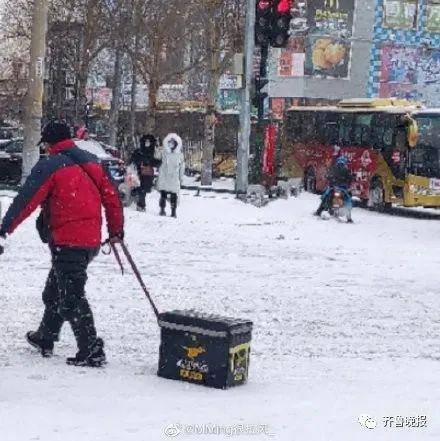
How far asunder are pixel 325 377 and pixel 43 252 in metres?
6.81

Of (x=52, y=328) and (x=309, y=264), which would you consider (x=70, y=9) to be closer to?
(x=309, y=264)

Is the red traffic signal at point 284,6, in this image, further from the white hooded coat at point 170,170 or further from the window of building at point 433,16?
the window of building at point 433,16

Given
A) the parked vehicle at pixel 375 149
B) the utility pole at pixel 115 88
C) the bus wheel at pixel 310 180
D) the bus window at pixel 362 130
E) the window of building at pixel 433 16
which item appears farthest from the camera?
the window of building at pixel 433 16

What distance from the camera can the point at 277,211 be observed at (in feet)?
74.4

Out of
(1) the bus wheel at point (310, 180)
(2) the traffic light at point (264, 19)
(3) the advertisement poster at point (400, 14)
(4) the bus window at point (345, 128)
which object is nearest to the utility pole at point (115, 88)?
(1) the bus wheel at point (310, 180)

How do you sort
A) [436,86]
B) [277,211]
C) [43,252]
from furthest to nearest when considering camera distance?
1. [436,86]
2. [277,211]
3. [43,252]

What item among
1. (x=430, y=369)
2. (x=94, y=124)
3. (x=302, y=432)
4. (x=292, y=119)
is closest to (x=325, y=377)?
(x=430, y=369)

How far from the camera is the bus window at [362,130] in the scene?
94.2 ft

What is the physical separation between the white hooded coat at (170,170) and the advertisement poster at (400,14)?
37879 millimetres

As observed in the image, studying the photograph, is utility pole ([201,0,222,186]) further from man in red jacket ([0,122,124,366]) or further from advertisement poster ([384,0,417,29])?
man in red jacket ([0,122,124,366])

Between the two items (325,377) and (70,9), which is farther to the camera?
(70,9)

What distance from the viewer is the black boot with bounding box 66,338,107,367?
7.21m

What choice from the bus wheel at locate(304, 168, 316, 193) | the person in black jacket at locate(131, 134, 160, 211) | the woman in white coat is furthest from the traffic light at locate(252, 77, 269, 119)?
the bus wheel at locate(304, 168, 316, 193)

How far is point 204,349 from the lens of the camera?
6.89m
